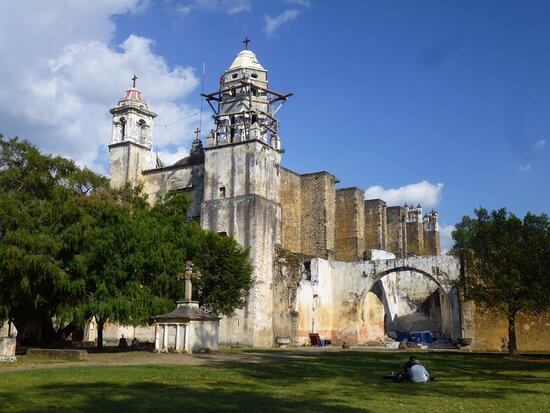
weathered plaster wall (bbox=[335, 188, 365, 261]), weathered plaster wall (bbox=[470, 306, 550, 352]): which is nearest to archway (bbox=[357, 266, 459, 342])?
weathered plaster wall (bbox=[335, 188, 365, 261])

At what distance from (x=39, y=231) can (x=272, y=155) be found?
19265 mm

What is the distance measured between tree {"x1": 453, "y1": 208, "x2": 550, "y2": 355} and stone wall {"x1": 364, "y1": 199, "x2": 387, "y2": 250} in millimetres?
21815

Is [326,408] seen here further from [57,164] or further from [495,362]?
[57,164]

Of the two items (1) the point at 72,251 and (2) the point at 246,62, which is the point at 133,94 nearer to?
(2) the point at 246,62

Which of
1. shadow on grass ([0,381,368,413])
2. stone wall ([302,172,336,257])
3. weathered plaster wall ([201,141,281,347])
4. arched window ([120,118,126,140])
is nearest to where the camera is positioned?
shadow on grass ([0,381,368,413])

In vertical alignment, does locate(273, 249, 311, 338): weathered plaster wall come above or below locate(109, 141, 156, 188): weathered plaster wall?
below

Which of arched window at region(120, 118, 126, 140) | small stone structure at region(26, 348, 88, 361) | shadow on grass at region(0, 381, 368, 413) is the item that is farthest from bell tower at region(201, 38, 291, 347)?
shadow on grass at region(0, 381, 368, 413)

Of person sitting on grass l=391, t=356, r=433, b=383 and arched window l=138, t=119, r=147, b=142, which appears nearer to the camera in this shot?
person sitting on grass l=391, t=356, r=433, b=383

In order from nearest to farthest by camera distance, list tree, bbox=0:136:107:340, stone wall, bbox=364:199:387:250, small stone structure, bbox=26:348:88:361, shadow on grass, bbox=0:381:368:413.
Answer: shadow on grass, bbox=0:381:368:413 → small stone structure, bbox=26:348:88:361 → tree, bbox=0:136:107:340 → stone wall, bbox=364:199:387:250

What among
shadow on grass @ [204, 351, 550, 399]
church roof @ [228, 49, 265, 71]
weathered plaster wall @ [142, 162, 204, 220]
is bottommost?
shadow on grass @ [204, 351, 550, 399]

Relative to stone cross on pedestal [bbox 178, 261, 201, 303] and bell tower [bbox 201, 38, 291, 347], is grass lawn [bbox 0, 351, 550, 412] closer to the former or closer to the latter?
stone cross on pedestal [bbox 178, 261, 201, 303]

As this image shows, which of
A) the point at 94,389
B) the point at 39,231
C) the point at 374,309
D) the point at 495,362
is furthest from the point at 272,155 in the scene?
the point at 94,389

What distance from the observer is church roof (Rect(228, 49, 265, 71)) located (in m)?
45.4

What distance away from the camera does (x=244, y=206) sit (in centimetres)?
3888
